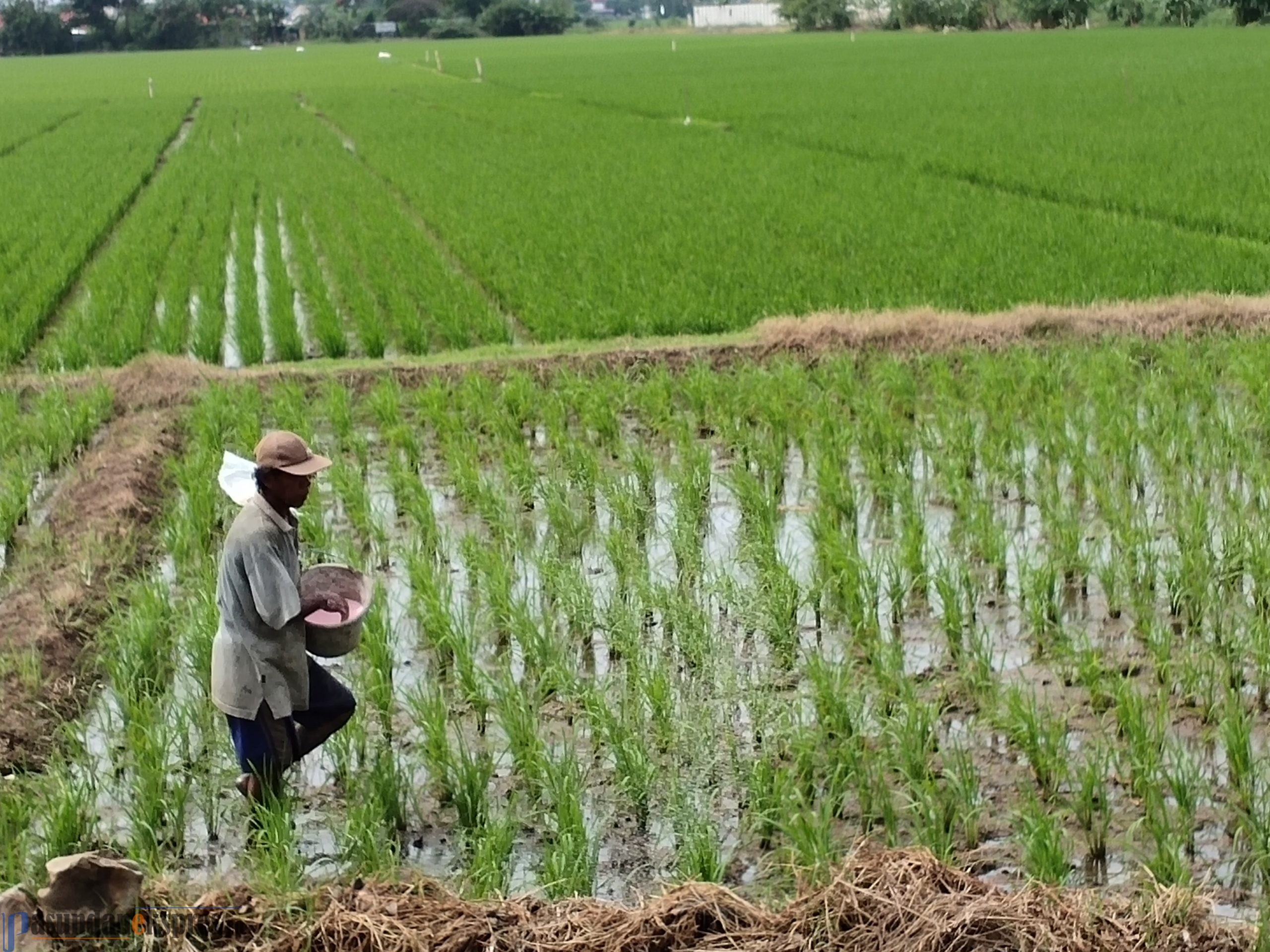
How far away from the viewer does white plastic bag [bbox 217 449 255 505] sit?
3.31 meters

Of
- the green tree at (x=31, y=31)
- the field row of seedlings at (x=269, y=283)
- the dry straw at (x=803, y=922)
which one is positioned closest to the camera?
the dry straw at (x=803, y=922)

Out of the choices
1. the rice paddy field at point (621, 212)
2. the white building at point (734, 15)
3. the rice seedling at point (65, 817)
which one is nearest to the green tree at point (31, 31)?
the white building at point (734, 15)

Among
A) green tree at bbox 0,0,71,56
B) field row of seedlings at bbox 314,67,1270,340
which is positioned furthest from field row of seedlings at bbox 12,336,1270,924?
green tree at bbox 0,0,71,56

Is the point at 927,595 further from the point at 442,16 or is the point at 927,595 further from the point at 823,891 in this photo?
the point at 442,16

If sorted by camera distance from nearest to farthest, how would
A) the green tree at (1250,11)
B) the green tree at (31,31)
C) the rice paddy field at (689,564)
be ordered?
the rice paddy field at (689,564) < the green tree at (1250,11) < the green tree at (31,31)

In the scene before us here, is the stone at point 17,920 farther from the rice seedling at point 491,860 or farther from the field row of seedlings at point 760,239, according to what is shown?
the field row of seedlings at point 760,239

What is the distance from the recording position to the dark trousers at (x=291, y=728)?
11.4 feet

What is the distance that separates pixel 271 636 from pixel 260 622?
0.04 meters

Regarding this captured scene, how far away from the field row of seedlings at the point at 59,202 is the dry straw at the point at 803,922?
20.7ft

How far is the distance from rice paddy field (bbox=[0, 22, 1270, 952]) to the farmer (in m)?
0.21

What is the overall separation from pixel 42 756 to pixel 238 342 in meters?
5.12

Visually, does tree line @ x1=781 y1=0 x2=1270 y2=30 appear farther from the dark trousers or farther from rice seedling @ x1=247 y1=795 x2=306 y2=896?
rice seedling @ x1=247 y1=795 x2=306 y2=896

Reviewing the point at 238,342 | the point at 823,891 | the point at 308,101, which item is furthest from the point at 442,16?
the point at 823,891

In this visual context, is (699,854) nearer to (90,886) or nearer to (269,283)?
(90,886)
